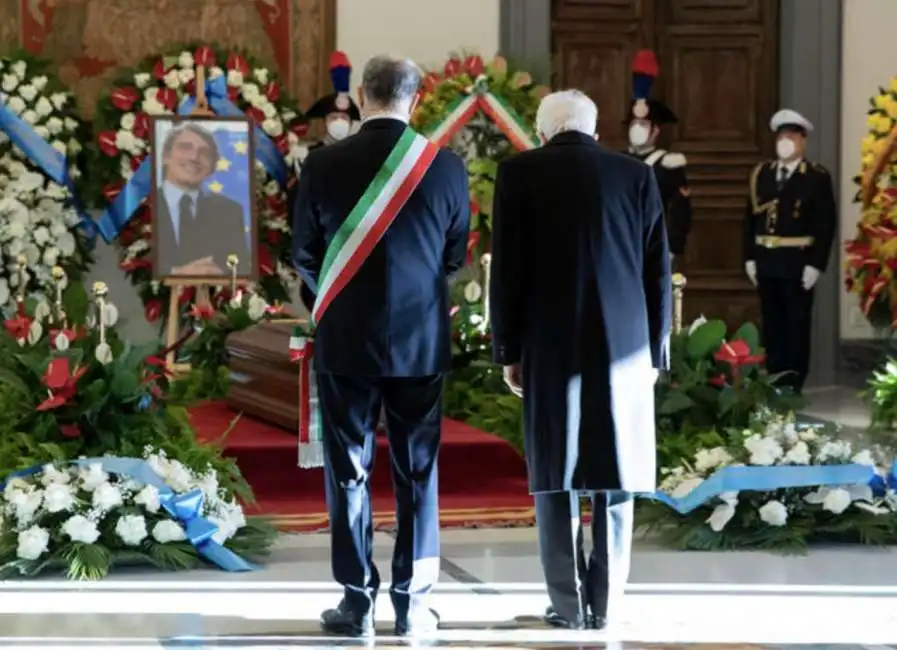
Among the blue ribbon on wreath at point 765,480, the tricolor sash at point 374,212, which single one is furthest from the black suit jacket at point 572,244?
the blue ribbon on wreath at point 765,480

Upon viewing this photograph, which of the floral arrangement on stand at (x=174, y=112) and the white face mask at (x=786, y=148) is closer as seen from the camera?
the white face mask at (x=786, y=148)

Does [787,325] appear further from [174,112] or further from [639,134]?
[174,112]

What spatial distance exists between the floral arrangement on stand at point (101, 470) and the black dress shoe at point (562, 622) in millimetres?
1349

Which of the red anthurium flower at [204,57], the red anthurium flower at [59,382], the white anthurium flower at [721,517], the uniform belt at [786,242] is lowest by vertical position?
the white anthurium flower at [721,517]

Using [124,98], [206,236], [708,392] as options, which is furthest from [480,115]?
[708,392]

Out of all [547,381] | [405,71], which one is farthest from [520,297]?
[405,71]

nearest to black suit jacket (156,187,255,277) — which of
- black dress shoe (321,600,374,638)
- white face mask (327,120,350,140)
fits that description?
white face mask (327,120,350,140)

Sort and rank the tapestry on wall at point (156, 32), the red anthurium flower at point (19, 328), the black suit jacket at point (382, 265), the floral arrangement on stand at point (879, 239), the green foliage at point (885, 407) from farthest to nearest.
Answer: the tapestry on wall at point (156, 32) → the floral arrangement on stand at point (879, 239) → the green foliage at point (885, 407) → the red anthurium flower at point (19, 328) → the black suit jacket at point (382, 265)

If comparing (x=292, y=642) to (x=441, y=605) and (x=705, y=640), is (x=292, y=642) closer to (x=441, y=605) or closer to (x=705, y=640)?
(x=441, y=605)

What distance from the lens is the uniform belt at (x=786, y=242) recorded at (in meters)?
11.4

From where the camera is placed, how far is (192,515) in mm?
6324

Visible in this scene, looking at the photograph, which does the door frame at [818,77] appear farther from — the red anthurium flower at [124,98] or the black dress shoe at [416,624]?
the black dress shoe at [416,624]

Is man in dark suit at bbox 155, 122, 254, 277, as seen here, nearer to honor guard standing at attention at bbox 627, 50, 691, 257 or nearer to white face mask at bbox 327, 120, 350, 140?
white face mask at bbox 327, 120, 350, 140

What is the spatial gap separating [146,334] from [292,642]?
717 centimetres
